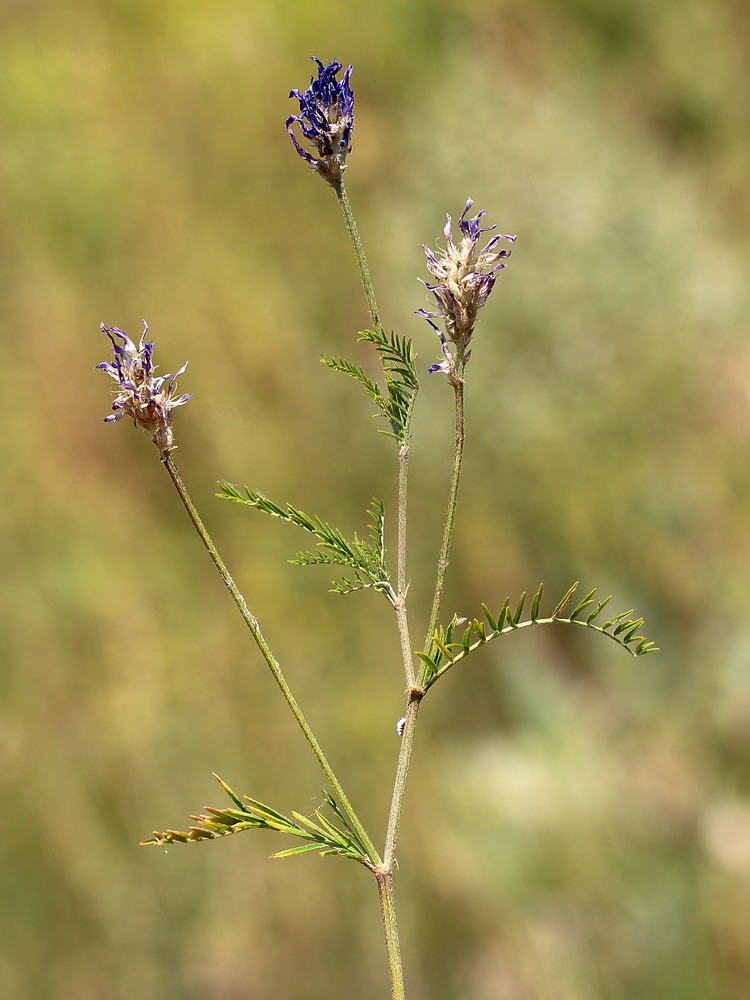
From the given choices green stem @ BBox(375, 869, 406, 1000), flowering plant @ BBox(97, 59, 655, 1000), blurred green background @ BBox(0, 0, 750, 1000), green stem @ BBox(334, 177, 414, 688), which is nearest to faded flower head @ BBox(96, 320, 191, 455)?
flowering plant @ BBox(97, 59, 655, 1000)

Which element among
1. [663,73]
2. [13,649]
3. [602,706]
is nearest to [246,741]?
[13,649]

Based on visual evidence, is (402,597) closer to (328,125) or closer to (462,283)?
(462,283)

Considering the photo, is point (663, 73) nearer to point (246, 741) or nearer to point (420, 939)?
point (246, 741)

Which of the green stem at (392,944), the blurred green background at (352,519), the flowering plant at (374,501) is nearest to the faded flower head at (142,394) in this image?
the flowering plant at (374,501)

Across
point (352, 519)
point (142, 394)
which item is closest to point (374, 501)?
point (142, 394)

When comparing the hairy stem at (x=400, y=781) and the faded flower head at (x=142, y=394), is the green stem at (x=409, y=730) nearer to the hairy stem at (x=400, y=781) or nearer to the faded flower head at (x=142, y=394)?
the hairy stem at (x=400, y=781)
